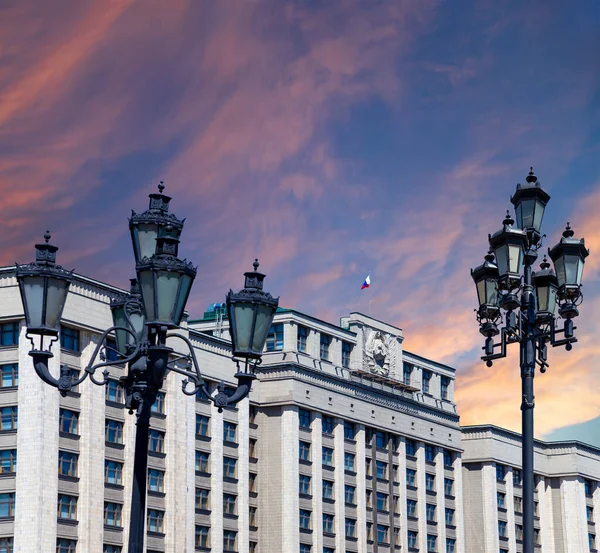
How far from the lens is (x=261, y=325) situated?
25203mm

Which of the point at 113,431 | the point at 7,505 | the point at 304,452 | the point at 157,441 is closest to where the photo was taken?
the point at 7,505

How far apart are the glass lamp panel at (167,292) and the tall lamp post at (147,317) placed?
0.05 ft

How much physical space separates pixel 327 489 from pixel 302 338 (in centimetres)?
1196

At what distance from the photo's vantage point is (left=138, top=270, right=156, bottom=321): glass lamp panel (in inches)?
926

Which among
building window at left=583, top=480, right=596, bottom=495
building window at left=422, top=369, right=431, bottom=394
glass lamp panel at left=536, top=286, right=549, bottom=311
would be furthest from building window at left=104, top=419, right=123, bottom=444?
building window at left=583, top=480, right=596, bottom=495

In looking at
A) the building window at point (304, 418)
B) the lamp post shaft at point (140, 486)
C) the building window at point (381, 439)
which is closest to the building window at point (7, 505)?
the building window at point (304, 418)

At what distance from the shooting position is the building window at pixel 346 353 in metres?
117

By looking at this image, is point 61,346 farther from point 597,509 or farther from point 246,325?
point 597,509

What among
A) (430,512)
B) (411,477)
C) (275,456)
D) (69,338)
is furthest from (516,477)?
(69,338)

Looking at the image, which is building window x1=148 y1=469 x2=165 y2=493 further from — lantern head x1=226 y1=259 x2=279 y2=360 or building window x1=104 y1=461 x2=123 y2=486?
lantern head x1=226 y1=259 x2=279 y2=360

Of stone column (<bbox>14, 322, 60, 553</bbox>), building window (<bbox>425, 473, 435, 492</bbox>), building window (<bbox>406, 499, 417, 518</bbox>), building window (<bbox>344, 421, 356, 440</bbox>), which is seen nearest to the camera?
stone column (<bbox>14, 322, 60, 553</bbox>)

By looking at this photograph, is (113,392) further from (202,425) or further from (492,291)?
(492,291)

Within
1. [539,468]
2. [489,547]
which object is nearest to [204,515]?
[489,547]

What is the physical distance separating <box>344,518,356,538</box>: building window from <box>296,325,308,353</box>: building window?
14.2 m
